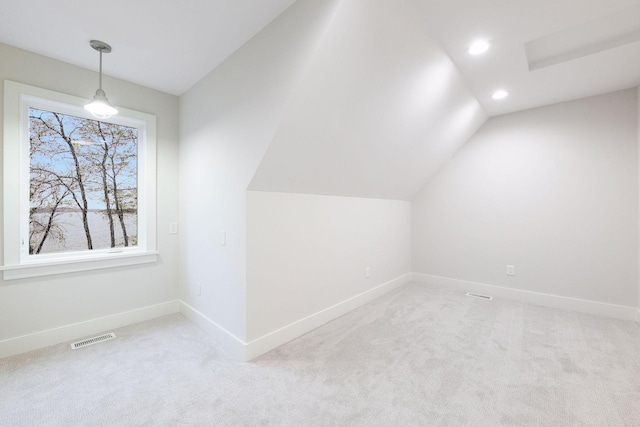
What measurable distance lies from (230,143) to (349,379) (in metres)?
2.05

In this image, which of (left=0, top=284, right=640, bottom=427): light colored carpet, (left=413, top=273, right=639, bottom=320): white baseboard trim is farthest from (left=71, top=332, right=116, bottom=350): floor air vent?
(left=413, top=273, right=639, bottom=320): white baseboard trim

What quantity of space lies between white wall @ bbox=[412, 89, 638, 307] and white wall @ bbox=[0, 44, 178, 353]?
12.0 ft

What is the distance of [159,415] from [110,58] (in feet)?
9.02

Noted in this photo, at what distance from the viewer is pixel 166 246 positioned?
306 centimetres

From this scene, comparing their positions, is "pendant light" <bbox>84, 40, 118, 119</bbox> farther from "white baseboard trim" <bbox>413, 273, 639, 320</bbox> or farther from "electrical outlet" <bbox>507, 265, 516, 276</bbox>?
"electrical outlet" <bbox>507, 265, 516, 276</bbox>

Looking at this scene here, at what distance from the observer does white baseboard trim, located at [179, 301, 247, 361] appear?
2.18m

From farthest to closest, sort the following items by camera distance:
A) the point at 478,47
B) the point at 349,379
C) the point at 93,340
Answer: the point at 93,340 → the point at 478,47 → the point at 349,379

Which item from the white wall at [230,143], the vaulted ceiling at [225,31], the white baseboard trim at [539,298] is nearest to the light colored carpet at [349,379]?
the white baseboard trim at [539,298]

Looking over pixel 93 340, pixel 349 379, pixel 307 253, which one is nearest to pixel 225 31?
pixel 307 253

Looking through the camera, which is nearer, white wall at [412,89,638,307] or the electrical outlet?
white wall at [412,89,638,307]

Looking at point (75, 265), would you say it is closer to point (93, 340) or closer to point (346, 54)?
point (93, 340)

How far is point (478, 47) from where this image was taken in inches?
88.3

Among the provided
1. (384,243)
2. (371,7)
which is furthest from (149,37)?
(384,243)

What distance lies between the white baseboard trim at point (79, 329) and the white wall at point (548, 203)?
378 centimetres
